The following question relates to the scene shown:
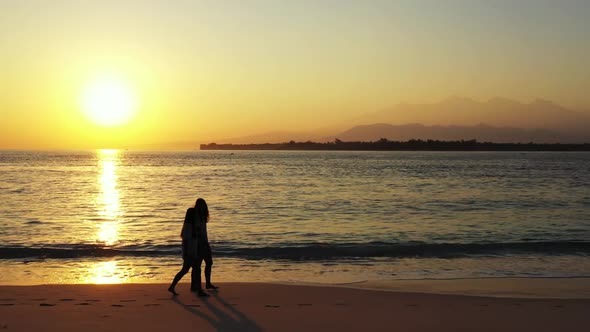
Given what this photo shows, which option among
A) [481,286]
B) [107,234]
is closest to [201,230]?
[481,286]

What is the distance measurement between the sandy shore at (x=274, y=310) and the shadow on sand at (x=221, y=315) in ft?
0.05

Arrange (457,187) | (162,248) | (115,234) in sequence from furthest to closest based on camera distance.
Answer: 1. (457,187)
2. (115,234)
3. (162,248)

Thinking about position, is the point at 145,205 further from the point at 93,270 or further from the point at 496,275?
the point at 496,275

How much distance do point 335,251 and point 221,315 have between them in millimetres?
9949

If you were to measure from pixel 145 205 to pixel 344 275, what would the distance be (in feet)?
82.1

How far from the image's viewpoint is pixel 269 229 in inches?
1041

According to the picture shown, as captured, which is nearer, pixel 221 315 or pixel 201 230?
pixel 221 315

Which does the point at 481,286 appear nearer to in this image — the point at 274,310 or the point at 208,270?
the point at 274,310

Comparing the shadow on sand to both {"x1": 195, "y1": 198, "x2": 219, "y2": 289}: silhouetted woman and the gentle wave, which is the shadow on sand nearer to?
→ {"x1": 195, "y1": 198, "x2": 219, "y2": 289}: silhouetted woman

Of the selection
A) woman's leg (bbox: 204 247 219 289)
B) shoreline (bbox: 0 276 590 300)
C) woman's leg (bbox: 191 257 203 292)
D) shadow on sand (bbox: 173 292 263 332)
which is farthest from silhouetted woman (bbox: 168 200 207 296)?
shoreline (bbox: 0 276 590 300)

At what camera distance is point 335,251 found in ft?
66.1

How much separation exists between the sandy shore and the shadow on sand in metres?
0.02

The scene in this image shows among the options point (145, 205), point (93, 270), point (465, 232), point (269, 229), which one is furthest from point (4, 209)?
point (465, 232)

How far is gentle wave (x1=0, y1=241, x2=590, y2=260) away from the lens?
765 inches
